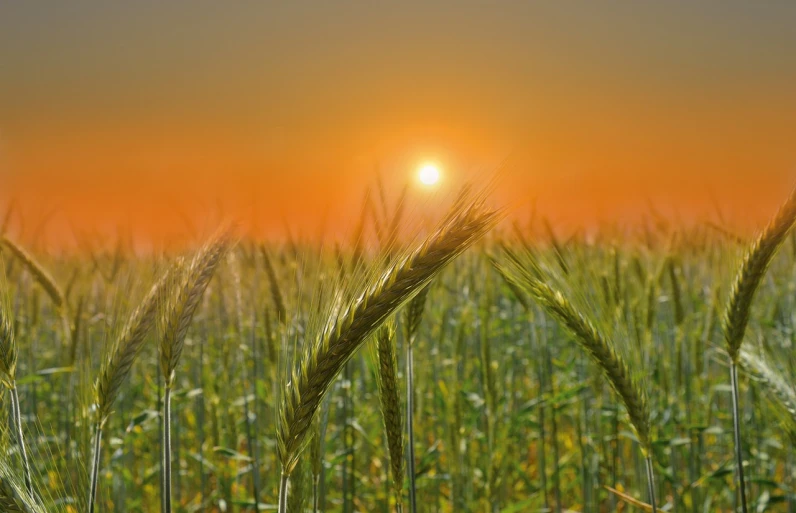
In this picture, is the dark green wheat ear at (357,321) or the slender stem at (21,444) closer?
the dark green wheat ear at (357,321)

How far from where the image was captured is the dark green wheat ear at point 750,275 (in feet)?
5.98

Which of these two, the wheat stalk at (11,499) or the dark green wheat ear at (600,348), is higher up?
the dark green wheat ear at (600,348)

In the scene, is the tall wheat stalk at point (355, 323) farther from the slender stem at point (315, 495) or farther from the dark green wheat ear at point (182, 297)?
the slender stem at point (315, 495)

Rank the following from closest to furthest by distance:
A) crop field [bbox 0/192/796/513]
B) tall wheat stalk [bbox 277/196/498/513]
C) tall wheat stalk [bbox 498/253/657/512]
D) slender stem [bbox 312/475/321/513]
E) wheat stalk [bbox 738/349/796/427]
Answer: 1. tall wheat stalk [bbox 277/196/498/513]
2. crop field [bbox 0/192/796/513]
3. tall wheat stalk [bbox 498/253/657/512]
4. slender stem [bbox 312/475/321/513]
5. wheat stalk [bbox 738/349/796/427]

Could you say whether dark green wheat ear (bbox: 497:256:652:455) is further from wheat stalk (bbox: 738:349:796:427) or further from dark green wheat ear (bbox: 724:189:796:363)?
wheat stalk (bbox: 738:349:796:427)

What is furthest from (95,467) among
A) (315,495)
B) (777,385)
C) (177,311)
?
(777,385)

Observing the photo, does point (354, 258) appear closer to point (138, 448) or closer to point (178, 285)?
point (178, 285)

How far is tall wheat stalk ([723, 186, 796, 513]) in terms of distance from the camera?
72.0 inches

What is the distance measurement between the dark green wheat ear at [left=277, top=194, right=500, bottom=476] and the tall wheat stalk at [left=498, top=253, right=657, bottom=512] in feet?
1.46

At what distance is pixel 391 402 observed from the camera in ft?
5.59

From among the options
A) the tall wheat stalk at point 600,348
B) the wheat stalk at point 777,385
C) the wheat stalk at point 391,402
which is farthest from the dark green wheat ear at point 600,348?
the wheat stalk at point 777,385

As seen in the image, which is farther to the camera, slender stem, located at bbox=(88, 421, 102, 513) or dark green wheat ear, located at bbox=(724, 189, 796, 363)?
dark green wheat ear, located at bbox=(724, 189, 796, 363)

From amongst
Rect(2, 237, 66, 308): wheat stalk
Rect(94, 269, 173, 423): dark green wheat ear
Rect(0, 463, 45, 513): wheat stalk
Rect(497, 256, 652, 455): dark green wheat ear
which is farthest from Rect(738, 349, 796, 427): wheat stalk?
Rect(2, 237, 66, 308): wheat stalk

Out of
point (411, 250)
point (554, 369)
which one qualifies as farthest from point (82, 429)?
point (554, 369)
